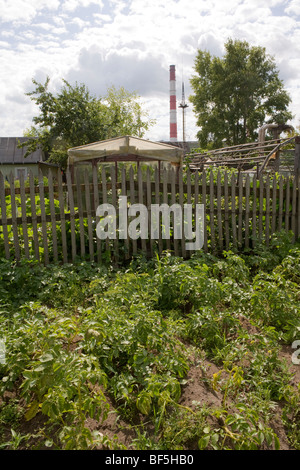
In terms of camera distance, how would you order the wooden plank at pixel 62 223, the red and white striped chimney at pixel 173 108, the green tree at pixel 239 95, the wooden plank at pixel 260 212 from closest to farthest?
the wooden plank at pixel 62 223 < the wooden plank at pixel 260 212 < the green tree at pixel 239 95 < the red and white striped chimney at pixel 173 108

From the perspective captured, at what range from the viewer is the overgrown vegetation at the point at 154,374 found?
2.24 metres

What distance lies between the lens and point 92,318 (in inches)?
116

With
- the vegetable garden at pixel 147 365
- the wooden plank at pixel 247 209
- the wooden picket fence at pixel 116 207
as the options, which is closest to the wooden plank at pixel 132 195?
the wooden picket fence at pixel 116 207

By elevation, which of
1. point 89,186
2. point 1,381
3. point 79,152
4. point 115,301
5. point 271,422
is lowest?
point 271,422

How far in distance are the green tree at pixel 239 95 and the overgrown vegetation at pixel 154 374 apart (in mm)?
30879

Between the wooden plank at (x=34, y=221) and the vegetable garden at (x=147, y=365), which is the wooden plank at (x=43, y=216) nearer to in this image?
the wooden plank at (x=34, y=221)

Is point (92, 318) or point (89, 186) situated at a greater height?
point (89, 186)

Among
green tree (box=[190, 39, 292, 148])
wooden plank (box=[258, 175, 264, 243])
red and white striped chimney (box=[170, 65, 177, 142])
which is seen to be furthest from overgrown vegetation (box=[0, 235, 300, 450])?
red and white striped chimney (box=[170, 65, 177, 142])

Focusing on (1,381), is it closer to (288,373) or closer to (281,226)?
(288,373)

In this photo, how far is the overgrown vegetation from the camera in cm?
224

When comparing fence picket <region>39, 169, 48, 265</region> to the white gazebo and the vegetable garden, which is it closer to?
the vegetable garden
